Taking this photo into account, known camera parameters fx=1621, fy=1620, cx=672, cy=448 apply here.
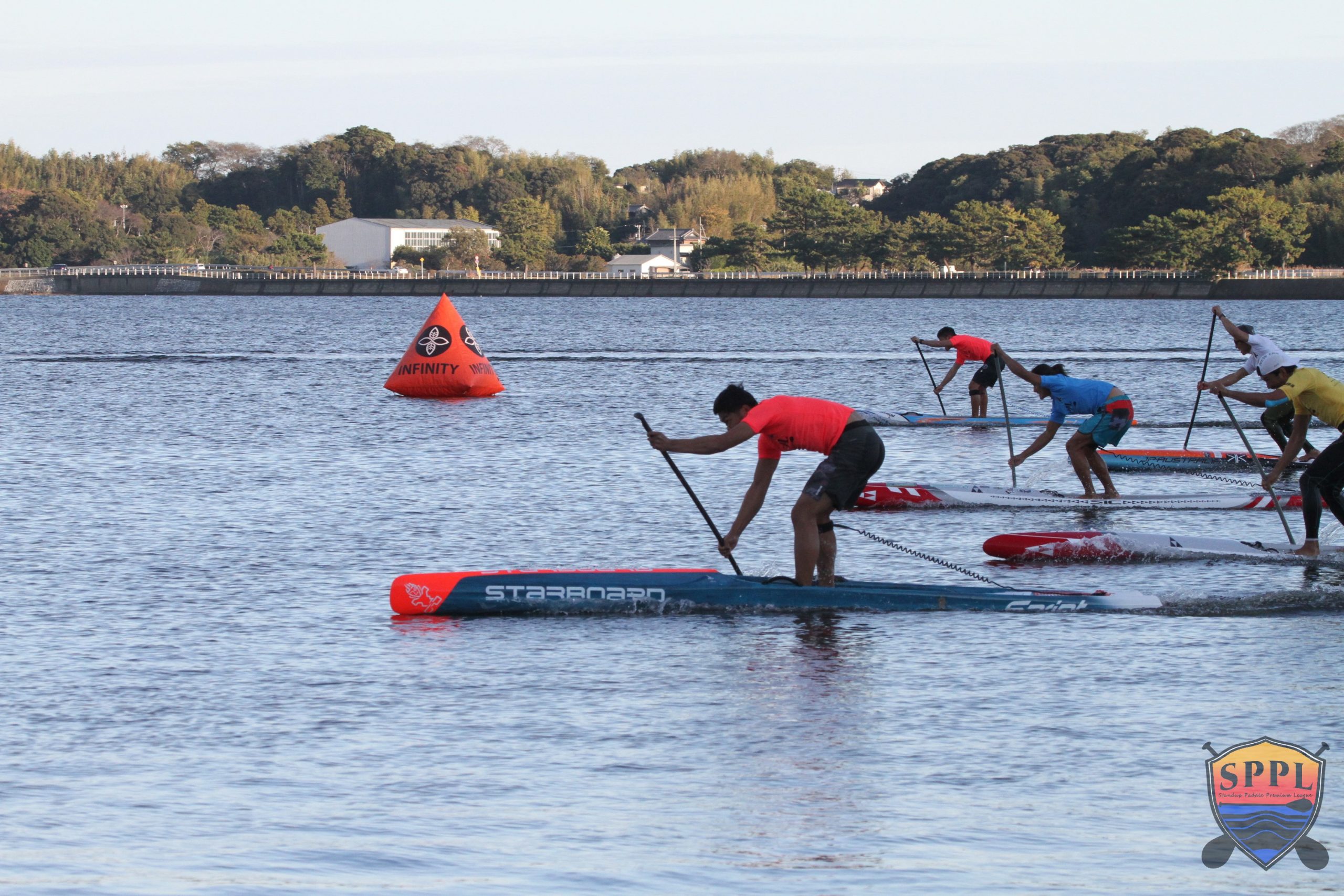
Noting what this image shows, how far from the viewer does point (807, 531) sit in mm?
13078

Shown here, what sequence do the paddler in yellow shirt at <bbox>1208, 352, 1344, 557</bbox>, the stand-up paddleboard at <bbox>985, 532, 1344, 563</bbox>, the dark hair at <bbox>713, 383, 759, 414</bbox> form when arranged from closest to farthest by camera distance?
the dark hair at <bbox>713, 383, 759, 414</bbox> → the paddler in yellow shirt at <bbox>1208, 352, 1344, 557</bbox> → the stand-up paddleboard at <bbox>985, 532, 1344, 563</bbox>

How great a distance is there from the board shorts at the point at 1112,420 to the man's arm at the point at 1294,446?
3.21 meters

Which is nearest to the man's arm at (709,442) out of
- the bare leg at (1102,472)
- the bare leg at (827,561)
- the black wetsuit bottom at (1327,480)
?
the bare leg at (827,561)

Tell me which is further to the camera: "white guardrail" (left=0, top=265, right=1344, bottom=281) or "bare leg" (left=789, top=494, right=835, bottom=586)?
"white guardrail" (left=0, top=265, right=1344, bottom=281)

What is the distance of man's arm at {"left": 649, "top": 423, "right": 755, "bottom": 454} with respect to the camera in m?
11.7

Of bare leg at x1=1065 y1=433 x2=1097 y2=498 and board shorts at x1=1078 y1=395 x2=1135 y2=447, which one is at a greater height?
board shorts at x1=1078 y1=395 x2=1135 y2=447

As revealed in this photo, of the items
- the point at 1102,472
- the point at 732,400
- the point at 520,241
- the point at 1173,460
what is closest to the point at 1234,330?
the point at 1102,472

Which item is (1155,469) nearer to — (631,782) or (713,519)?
(713,519)

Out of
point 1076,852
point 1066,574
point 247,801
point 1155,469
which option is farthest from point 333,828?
point 1155,469

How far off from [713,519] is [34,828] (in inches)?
469

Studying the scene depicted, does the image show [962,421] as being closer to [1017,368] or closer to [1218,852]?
[1017,368]

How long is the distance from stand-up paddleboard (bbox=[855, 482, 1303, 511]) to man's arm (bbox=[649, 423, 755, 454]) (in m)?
8.27

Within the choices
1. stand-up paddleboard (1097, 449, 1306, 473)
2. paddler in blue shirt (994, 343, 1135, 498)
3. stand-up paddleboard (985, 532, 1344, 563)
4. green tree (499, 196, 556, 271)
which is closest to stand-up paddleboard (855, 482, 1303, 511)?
paddler in blue shirt (994, 343, 1135, 498)

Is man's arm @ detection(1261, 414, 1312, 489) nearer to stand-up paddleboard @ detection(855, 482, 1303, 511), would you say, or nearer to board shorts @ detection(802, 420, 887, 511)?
stand-up paddleboard @ detection(855, 482, 1303, 511)
